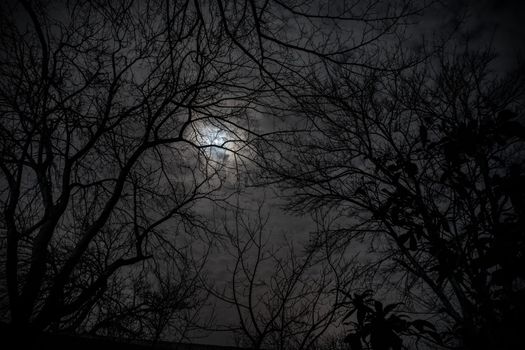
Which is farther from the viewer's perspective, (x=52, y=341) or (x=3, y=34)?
(x=52, y=341)

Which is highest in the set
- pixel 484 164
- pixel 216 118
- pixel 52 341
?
pixel 216 118

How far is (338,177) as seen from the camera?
5.92m

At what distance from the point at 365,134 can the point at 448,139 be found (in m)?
2.50

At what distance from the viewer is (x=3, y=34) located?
3.05 m

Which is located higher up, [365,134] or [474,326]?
[365,134]

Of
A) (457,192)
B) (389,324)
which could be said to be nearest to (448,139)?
(457,192)

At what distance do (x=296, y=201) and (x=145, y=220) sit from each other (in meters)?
3.18

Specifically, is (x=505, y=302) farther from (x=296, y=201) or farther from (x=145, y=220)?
(x=145, y=220)

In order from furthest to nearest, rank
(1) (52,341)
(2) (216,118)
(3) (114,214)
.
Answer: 1. (3) (114,214)
2. (2) (216,118)
3. (1) (52,341)

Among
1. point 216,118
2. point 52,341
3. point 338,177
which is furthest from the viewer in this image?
point 338,177

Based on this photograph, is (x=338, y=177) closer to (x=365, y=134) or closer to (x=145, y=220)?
(x=365, y=134)

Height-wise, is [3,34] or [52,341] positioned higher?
[3,34]

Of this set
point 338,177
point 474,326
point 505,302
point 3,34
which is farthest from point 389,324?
point 3,34

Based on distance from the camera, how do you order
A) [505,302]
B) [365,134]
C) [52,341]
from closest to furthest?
1. [505,302]
2. [52,341]
3. [365,134]
